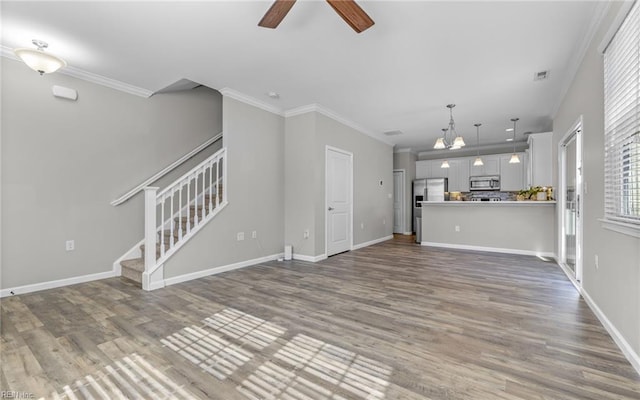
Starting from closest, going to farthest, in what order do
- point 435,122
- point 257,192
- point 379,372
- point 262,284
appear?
1. point 379,372
2. point 262,284
3. point 257,192
4. point 435,122

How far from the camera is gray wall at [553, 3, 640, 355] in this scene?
6.03ft

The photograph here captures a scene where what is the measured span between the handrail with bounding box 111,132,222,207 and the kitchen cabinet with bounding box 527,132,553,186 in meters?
6.02

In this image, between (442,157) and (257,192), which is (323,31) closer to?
(257,192)

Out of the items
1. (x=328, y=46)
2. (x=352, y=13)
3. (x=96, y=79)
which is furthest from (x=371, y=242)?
(x=96, y=79)

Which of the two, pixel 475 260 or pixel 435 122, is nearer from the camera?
pixel 475 260

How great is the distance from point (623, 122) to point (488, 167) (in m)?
6.59

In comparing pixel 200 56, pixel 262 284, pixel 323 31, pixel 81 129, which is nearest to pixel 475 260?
pixel 262 284

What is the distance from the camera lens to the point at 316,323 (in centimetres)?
238

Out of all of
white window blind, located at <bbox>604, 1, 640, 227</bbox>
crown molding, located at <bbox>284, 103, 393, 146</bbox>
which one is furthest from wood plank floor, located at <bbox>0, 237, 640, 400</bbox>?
crown molding, located at <bbox>284, 103, 393, 146</bbox>

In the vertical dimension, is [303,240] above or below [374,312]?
above

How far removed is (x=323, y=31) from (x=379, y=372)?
2831 mm

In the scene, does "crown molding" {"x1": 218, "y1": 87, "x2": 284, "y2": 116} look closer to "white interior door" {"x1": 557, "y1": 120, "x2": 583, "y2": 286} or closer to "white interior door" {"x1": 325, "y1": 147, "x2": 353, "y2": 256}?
"white interior door" {"x1": 325, "y1": 147, "x2": 353, "y2": 256}

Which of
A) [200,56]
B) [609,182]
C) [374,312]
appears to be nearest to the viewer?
[609,182]

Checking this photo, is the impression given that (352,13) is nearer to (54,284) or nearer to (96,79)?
(96,79)
